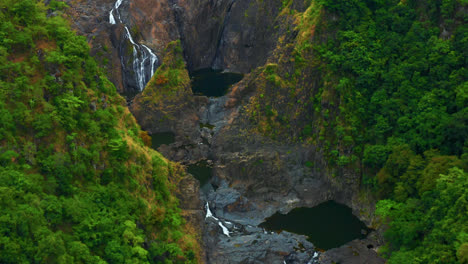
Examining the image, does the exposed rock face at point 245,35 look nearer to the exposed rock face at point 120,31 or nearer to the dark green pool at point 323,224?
the exposed rock face at point 120,31

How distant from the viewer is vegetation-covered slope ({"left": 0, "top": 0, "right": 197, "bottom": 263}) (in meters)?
34.8

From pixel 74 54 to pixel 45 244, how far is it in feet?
64.4

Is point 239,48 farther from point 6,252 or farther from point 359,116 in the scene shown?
point 6,252

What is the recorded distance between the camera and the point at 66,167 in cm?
3969

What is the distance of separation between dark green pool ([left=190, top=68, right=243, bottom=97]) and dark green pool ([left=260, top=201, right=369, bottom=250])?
38436 millimetres

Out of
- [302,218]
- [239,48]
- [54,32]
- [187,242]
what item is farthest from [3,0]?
[239,48]

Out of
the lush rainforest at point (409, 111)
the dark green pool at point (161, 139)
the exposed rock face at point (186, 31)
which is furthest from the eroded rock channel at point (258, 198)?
the exposed rock face at point (186, 31)

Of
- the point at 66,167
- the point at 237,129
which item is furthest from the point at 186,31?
the point at 66,167

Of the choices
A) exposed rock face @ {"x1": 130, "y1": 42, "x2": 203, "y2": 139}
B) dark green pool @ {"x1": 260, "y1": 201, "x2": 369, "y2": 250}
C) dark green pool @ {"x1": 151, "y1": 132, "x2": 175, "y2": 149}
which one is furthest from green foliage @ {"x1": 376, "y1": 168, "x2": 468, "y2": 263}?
exposed rock face @ {"x1": 130, "y1": 42, "x2": 203, "y2": 139}

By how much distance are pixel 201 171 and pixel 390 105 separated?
27.5 m

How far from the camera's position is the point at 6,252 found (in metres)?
31.8

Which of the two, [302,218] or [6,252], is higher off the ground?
[6,252]

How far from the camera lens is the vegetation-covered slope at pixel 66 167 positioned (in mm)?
34781

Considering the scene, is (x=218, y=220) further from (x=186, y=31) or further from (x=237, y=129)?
(x=186, y=31)
